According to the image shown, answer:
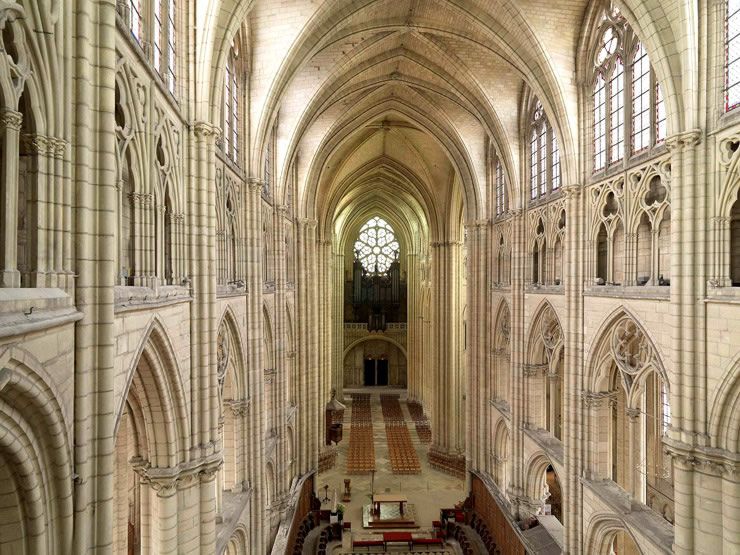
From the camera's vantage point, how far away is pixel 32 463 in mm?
4281

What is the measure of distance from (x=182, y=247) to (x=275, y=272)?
29.4ft

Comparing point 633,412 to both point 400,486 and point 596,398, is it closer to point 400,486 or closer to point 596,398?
point 596,398

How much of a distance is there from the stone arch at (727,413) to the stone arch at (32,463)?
9.91 meters

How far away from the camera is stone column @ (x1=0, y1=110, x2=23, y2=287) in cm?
405

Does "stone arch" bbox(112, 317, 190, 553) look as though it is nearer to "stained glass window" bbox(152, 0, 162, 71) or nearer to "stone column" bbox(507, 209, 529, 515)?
"stained glass window" bbox(152, 0, 162, 71)

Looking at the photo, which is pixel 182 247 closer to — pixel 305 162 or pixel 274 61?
pixel 274 61

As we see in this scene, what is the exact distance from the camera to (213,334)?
31.6 ft

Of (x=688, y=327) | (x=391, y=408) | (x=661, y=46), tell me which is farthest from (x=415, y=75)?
(x=391, y=408)

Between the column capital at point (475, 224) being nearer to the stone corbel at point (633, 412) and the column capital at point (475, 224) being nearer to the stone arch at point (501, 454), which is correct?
the stone arch at point (501, 454)

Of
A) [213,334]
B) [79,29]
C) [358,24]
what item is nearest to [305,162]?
[358,24]

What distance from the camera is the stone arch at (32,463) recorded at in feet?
13.2

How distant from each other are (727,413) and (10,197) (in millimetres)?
10915

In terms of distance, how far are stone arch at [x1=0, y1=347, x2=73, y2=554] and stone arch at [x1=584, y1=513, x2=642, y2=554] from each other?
12680 mm

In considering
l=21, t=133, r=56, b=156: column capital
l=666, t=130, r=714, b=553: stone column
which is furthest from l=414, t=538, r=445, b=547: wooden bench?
l=21, t=133, r=56, b=156: column capital
